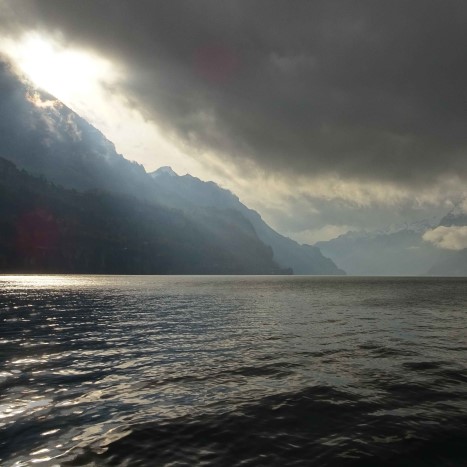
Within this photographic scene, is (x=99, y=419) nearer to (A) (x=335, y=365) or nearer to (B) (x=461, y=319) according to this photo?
(A) (x=335, y=365)

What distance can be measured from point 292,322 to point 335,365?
76.6 feet

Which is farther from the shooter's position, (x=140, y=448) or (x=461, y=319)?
(x=461, y=319)

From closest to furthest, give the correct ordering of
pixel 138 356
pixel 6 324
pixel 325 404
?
pixel 325 404 → pixel 138 356 → pixel 6 324

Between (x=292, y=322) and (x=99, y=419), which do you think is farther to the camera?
(x=292, y=322)

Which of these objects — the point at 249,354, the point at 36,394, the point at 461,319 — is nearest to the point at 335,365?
the point at 249,354

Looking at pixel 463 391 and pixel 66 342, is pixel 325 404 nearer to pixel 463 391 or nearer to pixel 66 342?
pixel 463 391

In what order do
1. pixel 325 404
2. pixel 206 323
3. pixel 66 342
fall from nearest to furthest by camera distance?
pixel 325 404 < pixel 66 342 < pixel 206 323

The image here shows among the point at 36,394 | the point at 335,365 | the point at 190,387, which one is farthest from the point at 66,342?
the point at 335,365

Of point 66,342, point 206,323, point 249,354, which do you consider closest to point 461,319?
point 206,323

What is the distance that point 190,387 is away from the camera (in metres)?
18.8

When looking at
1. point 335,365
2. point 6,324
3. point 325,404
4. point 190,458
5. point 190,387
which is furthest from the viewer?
point 6,324

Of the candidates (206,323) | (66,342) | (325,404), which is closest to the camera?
(325,404)

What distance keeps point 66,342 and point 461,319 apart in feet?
170

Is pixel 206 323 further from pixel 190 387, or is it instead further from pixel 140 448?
pixel 140 448
